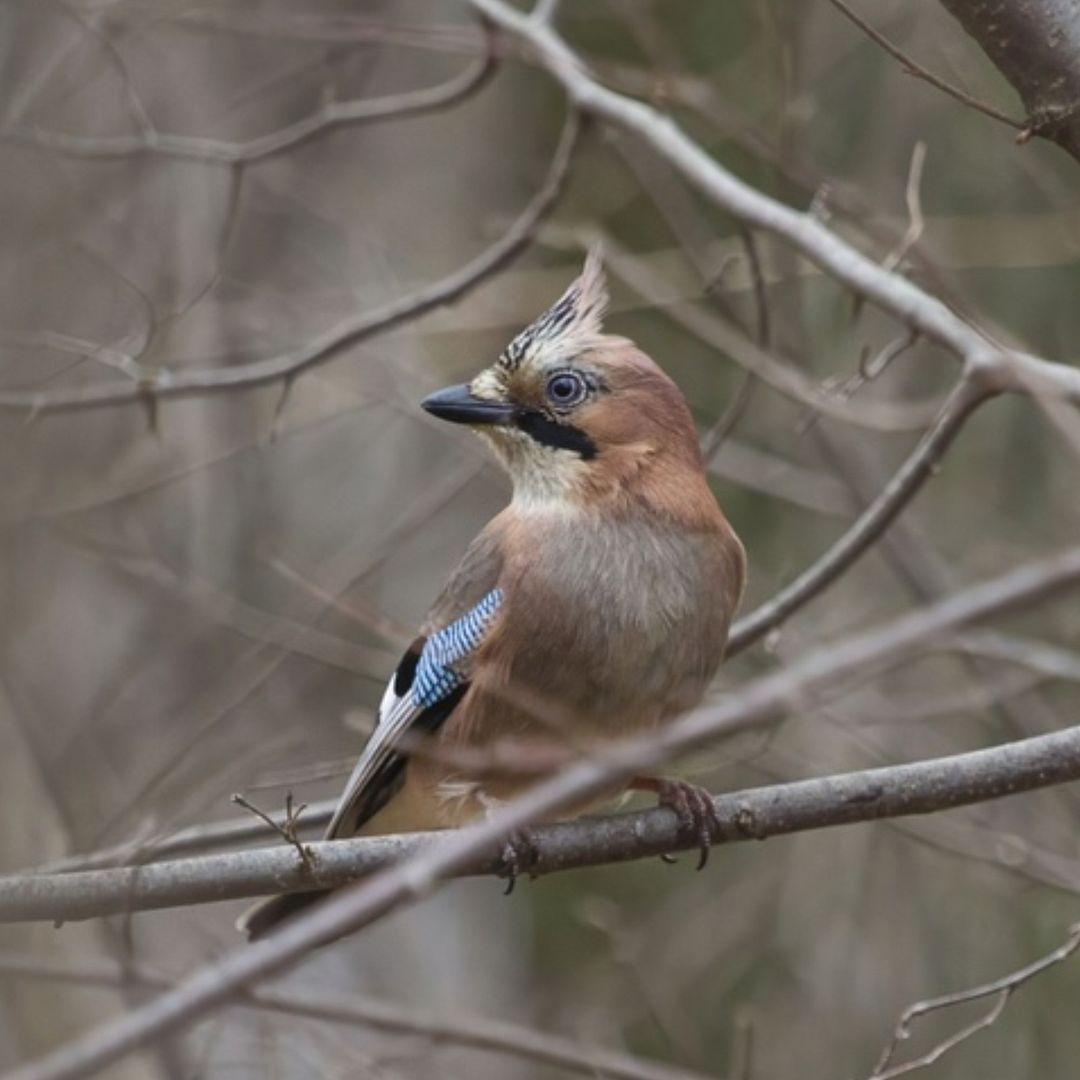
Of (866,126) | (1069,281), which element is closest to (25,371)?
(866,126)

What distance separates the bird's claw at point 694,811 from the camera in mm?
4133

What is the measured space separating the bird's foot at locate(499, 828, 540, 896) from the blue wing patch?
24.3 inches

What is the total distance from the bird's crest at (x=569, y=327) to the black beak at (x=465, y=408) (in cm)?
11

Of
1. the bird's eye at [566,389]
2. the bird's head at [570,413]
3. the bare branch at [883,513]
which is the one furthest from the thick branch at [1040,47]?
the bird's eye at [566,389]

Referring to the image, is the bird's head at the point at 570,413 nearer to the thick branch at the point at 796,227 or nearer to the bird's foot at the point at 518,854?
the thick branch at the point at 796,227

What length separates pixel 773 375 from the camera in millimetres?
5441

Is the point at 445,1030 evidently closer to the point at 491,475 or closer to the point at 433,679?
the point at 433,679

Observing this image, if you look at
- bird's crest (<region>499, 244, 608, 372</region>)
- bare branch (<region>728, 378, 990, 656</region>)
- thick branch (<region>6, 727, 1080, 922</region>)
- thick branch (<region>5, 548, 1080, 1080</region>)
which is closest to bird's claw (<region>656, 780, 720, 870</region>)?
thick branch (<region>6, 727, 1080, 922</region>)

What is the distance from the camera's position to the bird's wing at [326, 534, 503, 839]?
4668 millimetres

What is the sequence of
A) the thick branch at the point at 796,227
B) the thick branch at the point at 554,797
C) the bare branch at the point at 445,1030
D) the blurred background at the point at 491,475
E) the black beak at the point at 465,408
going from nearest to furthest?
the thick branch at the point at 554,797, the thick branch at the point at 796,227, the bare branch at the point at 445,1030, the black beak at the point at 465,408, the blurred background at the point at 491,475

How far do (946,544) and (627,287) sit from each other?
1524 millimetres

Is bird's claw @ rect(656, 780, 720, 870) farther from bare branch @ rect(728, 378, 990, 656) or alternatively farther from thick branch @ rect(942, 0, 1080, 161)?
thick branch @ rect(942, 0, 1080, 161)

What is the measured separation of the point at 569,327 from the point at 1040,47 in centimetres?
162

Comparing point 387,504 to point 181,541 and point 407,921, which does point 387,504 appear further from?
point 407,921
